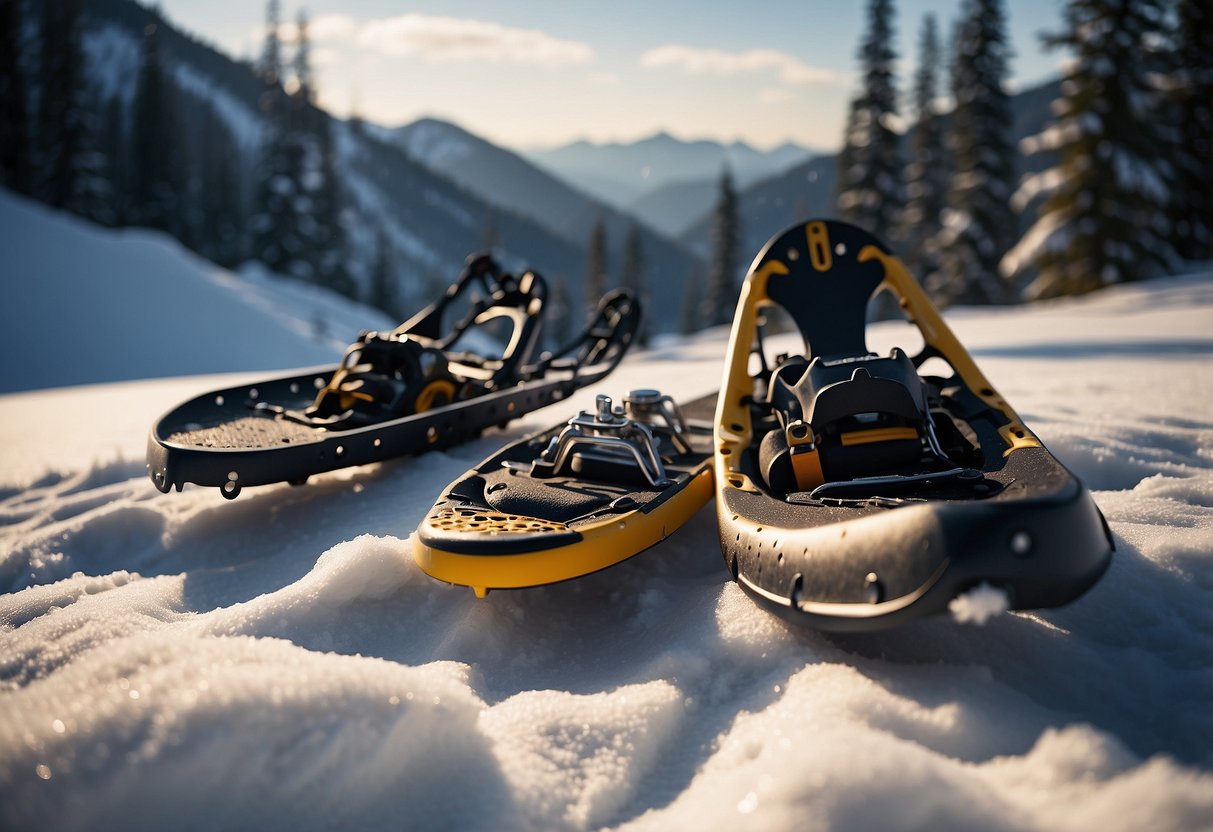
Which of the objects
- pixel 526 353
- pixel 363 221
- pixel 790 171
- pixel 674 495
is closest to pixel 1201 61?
pixel 526 353

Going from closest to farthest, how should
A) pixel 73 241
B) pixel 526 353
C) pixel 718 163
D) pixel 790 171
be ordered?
pixel 526 353 < pixel 73 241 < pixel 718 163 < pixel 790 171

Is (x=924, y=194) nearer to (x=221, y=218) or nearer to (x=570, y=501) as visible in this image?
(x=570, y=501)

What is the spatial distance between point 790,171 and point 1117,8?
33.7 meters

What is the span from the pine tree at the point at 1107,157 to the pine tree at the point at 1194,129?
903mm

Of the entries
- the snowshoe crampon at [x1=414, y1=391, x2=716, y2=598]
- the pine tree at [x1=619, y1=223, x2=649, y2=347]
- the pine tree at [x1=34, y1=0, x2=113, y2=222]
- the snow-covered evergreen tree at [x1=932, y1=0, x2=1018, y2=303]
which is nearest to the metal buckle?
the snowshoe crampon at [x1=414, y1=391, x2=716, y2=598]

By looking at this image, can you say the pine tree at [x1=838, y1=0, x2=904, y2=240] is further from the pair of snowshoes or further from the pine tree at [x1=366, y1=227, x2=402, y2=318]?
the pine tree at [x1=366, y1=227, x2=402, y2=318]

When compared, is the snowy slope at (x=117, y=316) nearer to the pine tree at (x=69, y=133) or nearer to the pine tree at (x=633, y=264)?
the pine tree at (x=69, y=133)

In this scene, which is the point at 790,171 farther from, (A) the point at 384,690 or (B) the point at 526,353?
(A) the point at 384,690

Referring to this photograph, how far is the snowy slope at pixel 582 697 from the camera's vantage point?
73.3 inches

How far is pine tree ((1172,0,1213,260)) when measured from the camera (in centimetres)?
2139

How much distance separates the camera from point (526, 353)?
612 centimetres

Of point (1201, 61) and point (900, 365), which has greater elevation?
point (1201, 61)

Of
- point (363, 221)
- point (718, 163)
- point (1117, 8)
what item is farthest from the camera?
point (363, 221)

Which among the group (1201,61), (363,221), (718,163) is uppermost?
(1201,61)
